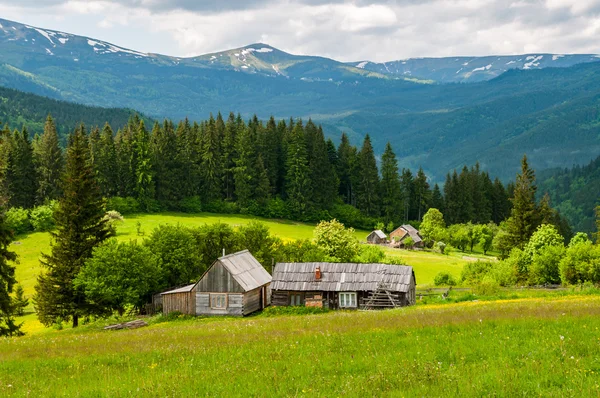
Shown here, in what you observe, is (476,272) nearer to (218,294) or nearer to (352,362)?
(218,294)

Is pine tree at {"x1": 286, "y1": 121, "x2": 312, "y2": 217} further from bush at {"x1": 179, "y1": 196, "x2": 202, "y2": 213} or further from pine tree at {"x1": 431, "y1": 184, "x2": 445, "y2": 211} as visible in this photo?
pine tree at {"x1": 431, "y1": 184, "x2": 445, "y2": 211}

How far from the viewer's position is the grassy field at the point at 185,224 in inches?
2837

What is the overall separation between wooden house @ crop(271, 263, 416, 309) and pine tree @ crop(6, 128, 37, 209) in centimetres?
6688

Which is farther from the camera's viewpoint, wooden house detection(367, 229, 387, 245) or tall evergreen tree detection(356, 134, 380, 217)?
tall evergreen tree detection(356, 134, 380, 217)

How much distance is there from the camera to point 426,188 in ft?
460

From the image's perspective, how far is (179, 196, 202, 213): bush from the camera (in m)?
112

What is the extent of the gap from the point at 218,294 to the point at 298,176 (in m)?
75.1

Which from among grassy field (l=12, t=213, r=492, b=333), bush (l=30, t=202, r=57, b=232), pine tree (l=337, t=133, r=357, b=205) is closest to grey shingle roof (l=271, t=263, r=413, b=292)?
grassy field (l=12, t=213, r=492, b=333)

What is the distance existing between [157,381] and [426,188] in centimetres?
13233

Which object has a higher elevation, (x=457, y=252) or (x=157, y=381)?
(x=157, y=381)

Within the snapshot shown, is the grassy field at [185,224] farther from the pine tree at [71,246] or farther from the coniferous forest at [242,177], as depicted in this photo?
the pine tree at [71,246]

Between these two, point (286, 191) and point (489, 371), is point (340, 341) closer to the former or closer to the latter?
point (489, 371)

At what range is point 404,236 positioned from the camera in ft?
384

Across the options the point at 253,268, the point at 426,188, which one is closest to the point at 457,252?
the point at 426,188
